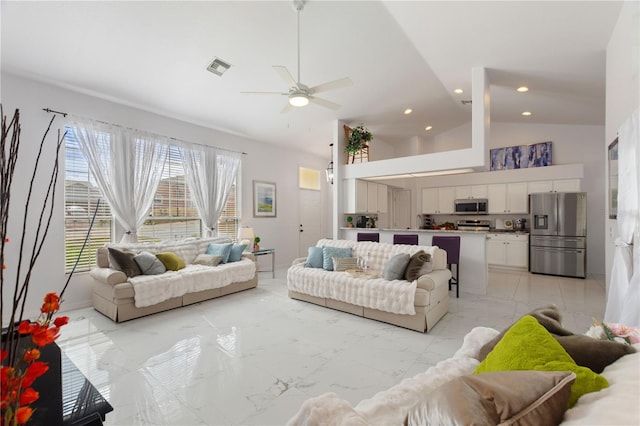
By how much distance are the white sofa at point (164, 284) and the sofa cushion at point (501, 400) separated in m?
3.77

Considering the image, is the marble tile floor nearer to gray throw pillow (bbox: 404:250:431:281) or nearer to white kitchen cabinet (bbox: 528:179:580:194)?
gray throw pillow (bbox: 404:250:431:281)

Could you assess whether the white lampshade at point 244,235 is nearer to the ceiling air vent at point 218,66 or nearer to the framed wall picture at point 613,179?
the ceiling air vent at point 218,66

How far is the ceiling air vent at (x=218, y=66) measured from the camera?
12.6 feet

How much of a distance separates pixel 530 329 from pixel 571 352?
225mm

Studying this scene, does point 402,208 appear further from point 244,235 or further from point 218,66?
point 218,66

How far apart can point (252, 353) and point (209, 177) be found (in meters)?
3.73

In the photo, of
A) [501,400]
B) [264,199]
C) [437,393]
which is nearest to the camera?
[501,400]

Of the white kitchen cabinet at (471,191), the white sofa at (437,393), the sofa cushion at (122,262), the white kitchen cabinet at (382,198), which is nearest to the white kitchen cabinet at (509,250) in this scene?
the white kitchen cabinet at (471,191)

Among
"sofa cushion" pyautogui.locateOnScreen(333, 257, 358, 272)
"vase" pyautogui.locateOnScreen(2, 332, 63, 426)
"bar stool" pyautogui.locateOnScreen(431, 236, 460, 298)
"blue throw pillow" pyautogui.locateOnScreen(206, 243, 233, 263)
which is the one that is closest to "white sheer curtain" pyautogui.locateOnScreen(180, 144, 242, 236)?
"blue throw pillow" pyautogui.locateOnScreen(206, 243, 233, 263)

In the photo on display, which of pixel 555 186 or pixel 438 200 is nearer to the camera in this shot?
pixel 555 186

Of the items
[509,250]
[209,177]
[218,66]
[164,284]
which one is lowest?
[164,284]

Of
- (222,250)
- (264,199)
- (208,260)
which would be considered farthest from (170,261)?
(264,199)

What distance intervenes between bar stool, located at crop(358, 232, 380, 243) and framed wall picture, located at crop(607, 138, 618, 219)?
3252 millimetres

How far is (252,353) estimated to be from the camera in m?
2.78
